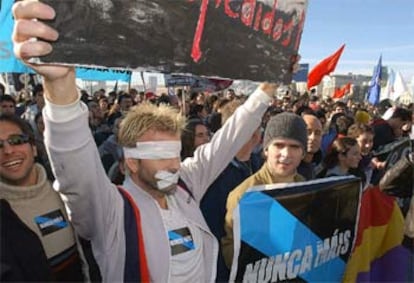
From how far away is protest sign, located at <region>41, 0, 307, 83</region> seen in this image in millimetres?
1536

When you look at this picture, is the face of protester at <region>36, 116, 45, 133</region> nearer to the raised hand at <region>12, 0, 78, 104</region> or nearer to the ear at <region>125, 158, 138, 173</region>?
the ear at <region>125, 158, 138, 173</region>

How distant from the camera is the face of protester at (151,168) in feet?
6.44

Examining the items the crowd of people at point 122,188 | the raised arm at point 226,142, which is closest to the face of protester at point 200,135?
the crowd of people at point 122,188

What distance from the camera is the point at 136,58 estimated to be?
171cm

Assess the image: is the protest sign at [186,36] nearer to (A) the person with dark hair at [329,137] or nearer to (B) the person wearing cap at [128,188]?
(B) the person wearing cap at [128,188]

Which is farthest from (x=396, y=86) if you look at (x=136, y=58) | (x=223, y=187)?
(x=136, y=58)

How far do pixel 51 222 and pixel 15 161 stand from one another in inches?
14.2

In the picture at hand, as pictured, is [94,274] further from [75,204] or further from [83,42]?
[83,42]

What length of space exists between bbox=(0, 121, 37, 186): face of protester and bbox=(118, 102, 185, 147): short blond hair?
569 millimetres

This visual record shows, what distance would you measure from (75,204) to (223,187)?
1497 mm

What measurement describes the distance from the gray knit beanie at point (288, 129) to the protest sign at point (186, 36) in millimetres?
431

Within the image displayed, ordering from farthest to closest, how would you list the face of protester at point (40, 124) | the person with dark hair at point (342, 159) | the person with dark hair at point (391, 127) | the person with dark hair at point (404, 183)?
1. the person with dark hair at point (391, 127)
2. the face of protester at point (40, 124)
3. the person with dark hair at point (342, 159)
4. the person with dark hair at point (404, 183)

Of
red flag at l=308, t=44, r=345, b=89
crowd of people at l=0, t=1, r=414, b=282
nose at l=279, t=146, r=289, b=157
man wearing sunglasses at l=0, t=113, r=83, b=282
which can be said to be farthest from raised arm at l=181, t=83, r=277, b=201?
red flag at l=308, t=44, r=345, b=89

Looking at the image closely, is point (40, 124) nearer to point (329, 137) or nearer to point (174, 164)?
point (174, 164)
